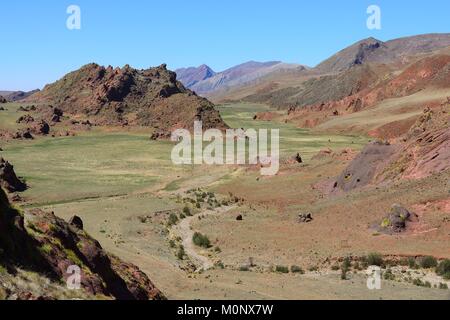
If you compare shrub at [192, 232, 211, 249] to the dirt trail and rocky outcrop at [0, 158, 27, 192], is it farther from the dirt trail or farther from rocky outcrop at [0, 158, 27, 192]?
rocky outcrop at [0, 158, 27, 192]

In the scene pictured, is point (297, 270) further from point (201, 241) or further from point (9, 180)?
point (9, 180)

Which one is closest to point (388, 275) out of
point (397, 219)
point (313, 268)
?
point (313, 268)

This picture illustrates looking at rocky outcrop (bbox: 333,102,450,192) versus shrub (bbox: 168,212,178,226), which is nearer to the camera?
shrub (bbox: 168,212,178,226)

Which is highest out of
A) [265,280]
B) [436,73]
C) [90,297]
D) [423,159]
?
[436,73]

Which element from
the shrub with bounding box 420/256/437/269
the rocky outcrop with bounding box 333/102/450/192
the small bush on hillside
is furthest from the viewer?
the rocky outcrop with bounding box 333/102/450/192

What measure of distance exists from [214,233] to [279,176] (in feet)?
76.4

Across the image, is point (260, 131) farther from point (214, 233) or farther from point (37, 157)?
point (214, 233)

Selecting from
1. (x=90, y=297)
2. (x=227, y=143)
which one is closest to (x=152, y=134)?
(x=227, y=143)

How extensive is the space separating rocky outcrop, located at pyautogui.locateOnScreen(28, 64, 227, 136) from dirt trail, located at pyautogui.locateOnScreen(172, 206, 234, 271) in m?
63.0

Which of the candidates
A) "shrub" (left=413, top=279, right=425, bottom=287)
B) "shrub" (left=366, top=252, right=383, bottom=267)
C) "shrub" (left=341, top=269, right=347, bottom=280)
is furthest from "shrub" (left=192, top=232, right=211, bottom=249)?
"shrub" (left=413, top=279, right=425, bottom=287)

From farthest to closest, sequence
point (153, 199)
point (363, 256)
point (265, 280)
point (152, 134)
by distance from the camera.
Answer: point (152, 134), point (153, 199), point (363, 256), point (265, 280)

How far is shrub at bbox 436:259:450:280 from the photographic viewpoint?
26.5m

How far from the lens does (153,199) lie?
170ft

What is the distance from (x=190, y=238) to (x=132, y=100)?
3752 inches
